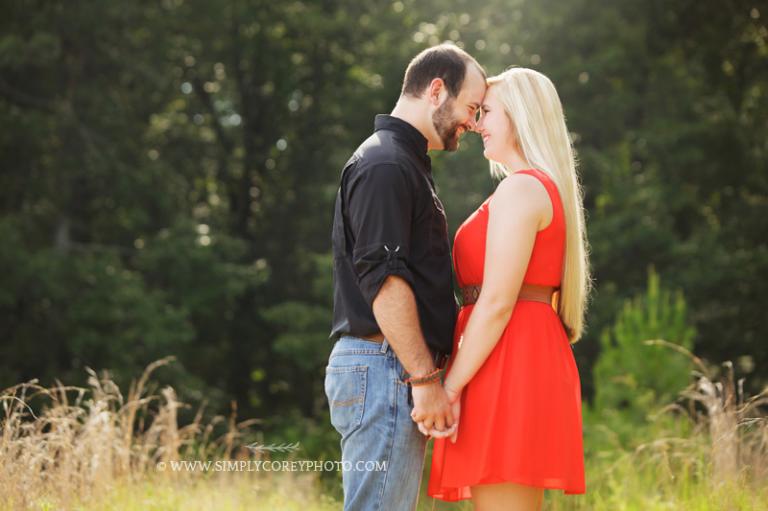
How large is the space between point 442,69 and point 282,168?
16875mm

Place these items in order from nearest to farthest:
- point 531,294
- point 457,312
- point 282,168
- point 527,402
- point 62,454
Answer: point 527,402, point 531,294, point 457,312, point 62,454, point 282,168

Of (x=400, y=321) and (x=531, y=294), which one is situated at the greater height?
(x=531, y=294)

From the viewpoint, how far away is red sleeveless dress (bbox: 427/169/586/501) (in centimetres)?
294

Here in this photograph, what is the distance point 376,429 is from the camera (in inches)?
115

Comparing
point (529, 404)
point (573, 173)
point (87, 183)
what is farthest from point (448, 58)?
point (87, 183)

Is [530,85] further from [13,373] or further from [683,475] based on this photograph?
[13,373]

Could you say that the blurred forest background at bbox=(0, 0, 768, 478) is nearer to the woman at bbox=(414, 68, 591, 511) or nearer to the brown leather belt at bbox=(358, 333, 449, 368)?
the brown leather belt at bbox=(358, 333, 449, 368)

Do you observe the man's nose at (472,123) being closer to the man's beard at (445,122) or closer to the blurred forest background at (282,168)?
the man's beard at (445,122)

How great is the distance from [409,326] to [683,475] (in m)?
2.57

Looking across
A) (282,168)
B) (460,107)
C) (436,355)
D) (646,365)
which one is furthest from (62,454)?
(282,168)

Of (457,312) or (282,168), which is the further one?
(282,168)

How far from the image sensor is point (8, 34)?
576 inches

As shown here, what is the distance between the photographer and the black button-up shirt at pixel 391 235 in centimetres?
288

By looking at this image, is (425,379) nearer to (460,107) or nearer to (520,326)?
(520,326)
